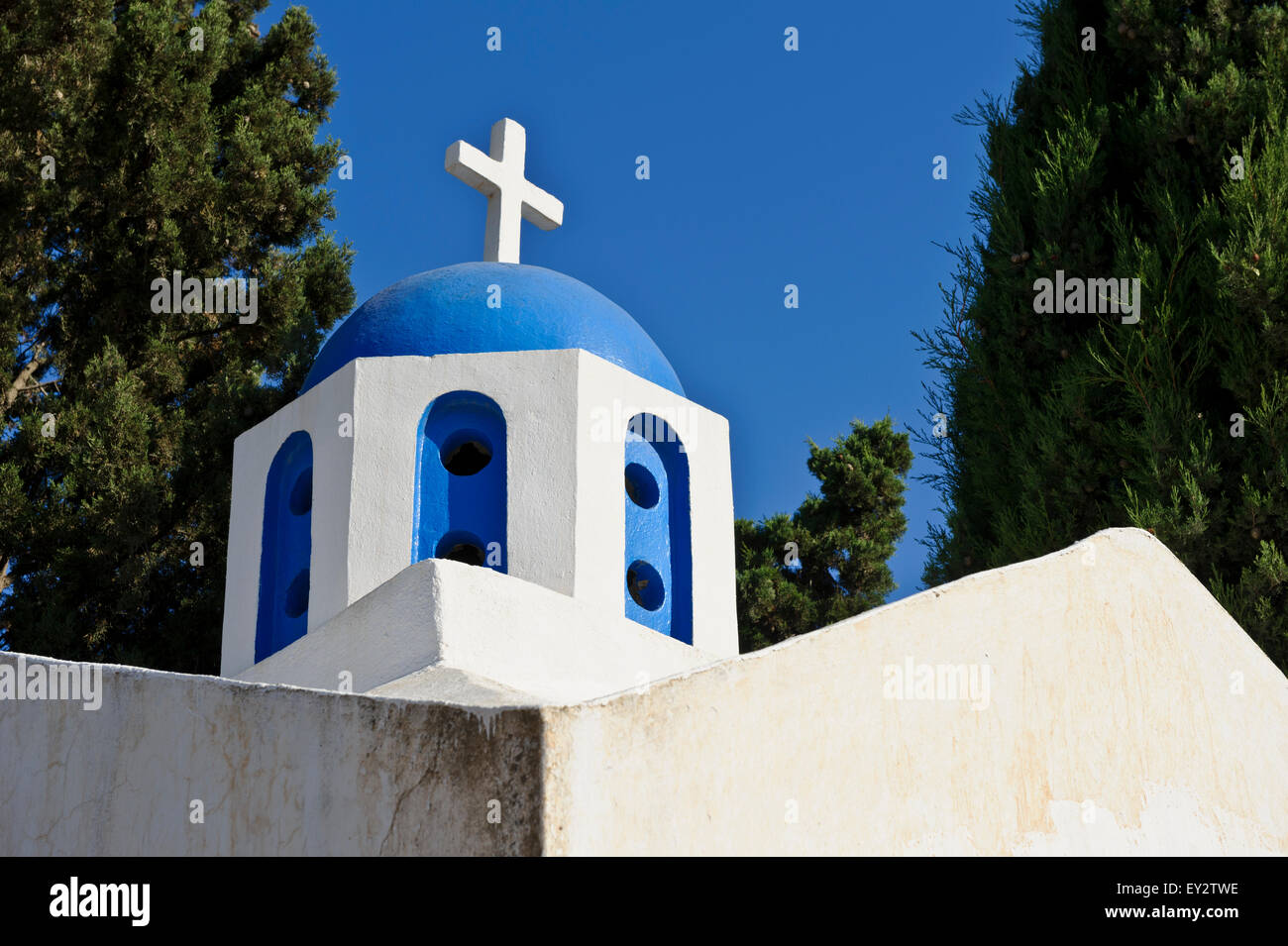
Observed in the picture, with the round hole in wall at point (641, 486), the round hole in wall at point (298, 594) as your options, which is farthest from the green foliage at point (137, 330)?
the round hole in wall at point (641, 486)

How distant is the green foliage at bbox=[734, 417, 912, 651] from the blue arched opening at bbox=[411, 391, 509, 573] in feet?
19.5

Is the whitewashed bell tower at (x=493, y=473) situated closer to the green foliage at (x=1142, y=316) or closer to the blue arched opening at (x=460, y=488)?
the blue arched opening at (x=460, y=488)

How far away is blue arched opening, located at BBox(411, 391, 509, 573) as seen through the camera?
626cm

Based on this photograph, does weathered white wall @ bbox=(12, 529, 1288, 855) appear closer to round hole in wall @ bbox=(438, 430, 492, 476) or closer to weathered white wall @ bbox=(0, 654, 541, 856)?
weathered white wall @ bbox=(0, 654, 541, 856)

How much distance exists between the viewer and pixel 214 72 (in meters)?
10.5

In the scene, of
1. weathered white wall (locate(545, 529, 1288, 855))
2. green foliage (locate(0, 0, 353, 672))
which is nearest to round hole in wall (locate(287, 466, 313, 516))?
green foliage (locate(0, 0, 353, 672))

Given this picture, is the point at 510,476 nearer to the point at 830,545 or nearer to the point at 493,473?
the point at 493,473

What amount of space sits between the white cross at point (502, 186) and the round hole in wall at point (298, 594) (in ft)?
7.13

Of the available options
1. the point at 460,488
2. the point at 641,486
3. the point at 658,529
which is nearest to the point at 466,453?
the point at 460,488

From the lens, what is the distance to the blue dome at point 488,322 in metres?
6.73

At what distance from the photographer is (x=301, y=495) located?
23.4 ft
